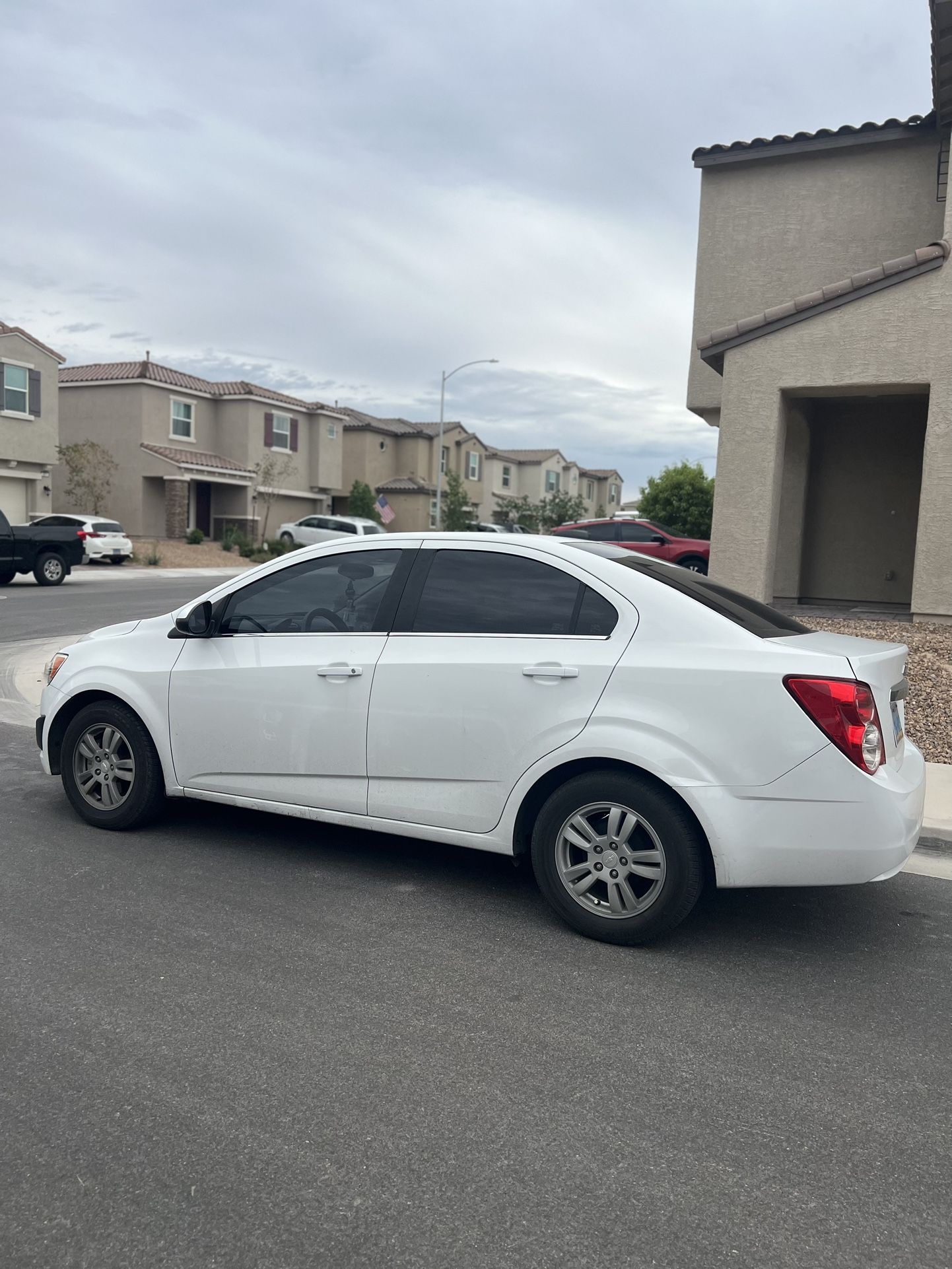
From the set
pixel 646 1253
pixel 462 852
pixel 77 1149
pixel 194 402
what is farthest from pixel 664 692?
pixel 194 402

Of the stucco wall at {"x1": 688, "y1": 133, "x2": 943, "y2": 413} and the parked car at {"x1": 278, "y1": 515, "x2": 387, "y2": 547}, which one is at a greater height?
the stucco wall at {"x1": 688, "y1": 133, "x2": 943, "y2": 413}

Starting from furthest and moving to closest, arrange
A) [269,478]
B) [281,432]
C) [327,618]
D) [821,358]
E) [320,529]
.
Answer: [281,432] → [269,478] → [320,529] → [821,358] → [327,618]

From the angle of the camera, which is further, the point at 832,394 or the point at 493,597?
the point at 832,394

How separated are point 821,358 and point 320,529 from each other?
31.4m

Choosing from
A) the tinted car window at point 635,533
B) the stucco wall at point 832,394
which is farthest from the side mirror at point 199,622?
the tinted car window at point 635,533

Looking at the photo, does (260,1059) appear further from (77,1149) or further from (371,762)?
(371,762)

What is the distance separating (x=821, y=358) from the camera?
13.1m

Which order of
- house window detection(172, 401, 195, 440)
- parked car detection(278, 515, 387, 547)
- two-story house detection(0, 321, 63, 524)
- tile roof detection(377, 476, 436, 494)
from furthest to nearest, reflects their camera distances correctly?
tile roof detection(377, 476, 436, 494)
house window detection(172, 401, 195, 440)
parked car detection(278, 515, 387, 547)
two-story house detection(0, 321, 63, 524)

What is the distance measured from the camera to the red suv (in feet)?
80.5

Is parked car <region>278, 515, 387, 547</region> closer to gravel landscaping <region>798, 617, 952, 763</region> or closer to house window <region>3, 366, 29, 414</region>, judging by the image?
house window <region>3, 366, 29, 414</region>

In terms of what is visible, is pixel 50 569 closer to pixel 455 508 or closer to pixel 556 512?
pixel 455 508

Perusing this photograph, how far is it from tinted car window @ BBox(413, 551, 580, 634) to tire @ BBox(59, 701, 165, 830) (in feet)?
→ 5.65

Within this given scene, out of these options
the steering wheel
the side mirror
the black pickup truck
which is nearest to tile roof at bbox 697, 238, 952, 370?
the steering wheel

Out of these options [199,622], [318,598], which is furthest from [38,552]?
[318,598]
